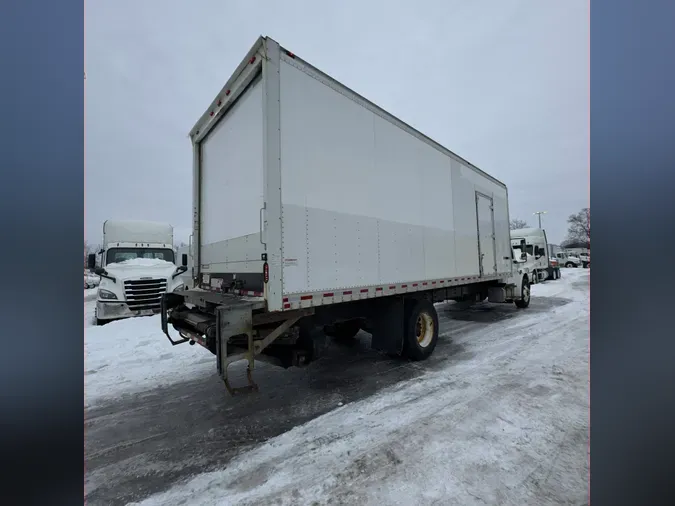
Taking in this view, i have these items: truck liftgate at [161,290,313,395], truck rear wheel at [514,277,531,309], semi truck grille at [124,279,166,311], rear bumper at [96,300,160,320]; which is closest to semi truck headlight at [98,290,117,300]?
rear bumper at [96,300,160,320]

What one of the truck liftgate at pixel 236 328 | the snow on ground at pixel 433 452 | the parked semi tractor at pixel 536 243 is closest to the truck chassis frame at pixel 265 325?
the truck liftgate at pixel 236 328

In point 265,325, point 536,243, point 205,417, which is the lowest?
point 205,417

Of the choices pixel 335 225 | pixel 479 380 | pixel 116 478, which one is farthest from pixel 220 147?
pixel 479 380

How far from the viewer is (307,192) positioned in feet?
13.3

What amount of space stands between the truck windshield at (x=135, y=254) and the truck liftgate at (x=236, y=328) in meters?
7.72

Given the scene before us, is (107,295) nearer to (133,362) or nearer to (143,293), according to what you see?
(143,293)

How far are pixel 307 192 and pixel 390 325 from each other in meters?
3.04

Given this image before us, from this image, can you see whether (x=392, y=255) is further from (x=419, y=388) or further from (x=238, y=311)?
(x=238, y=311)

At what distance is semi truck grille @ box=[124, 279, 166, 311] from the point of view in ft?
32.2

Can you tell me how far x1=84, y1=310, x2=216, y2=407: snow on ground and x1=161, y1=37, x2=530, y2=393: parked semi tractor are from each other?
3.63 feet

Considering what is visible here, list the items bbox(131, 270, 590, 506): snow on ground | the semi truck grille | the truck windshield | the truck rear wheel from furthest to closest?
the truck rear wheel → the truck windshield → the semi truck grille → bbox(131, 270, 590, 506): snow on ground

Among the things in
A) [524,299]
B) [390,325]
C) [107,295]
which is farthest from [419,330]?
[107,295]

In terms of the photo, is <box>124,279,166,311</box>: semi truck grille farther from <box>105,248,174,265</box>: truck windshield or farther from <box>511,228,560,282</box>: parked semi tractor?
<box>511,228,560,282</box>: parked semi tractor

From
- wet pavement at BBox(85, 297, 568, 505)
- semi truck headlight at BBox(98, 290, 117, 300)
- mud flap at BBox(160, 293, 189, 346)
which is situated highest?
mud flap at BBox(160, 293, 189, 346)
